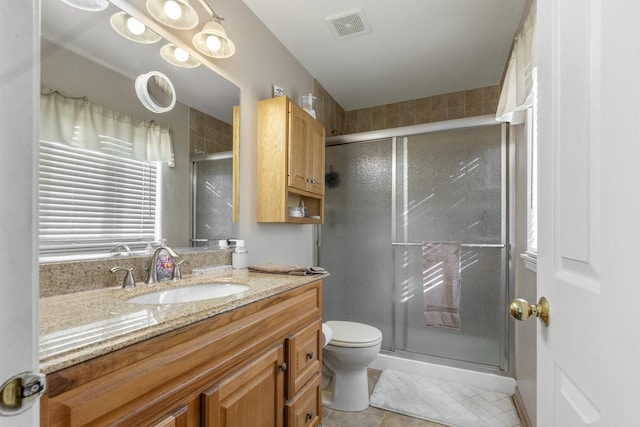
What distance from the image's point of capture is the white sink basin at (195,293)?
3.70 feet

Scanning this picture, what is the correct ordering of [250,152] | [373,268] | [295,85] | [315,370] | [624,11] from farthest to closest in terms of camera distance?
1. [373,268]
2. [295,85]
3. [250,152]
4. [315,370]
5. [624,11]

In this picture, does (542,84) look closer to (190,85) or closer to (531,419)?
(190,85)

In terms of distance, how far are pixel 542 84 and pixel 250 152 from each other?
1464 mm

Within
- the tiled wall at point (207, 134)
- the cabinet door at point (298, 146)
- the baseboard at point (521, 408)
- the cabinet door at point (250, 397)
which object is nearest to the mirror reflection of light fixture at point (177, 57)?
the tiled wall at point (207, 134)

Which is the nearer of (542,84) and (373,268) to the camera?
(542,84)

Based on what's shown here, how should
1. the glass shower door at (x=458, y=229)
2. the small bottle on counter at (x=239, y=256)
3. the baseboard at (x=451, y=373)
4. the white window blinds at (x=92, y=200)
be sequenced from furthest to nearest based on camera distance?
the glass shower door at (x=458, y=229)
the baseboard at (x=451, y=373)
the small bottle on counter at (x=239, y=256)
the white window blinds at (x=92, y=200)

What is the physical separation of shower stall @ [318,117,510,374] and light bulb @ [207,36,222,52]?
143 cm

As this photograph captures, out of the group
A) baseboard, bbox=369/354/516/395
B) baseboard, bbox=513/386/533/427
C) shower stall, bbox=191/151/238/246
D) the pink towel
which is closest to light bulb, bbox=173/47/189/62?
shower stall, bbox=191/151/238/246

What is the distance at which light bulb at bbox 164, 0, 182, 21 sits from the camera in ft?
4.20

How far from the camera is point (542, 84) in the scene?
701 millimetres

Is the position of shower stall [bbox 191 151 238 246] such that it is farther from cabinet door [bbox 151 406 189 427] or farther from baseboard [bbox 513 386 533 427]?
baseboard [bbox 513 386 533 427]

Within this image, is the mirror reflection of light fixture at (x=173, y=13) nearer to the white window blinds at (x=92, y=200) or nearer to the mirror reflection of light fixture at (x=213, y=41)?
the mirror reflection of light fixture at (x=213, y=41)

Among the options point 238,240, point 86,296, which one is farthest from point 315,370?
point 86,296

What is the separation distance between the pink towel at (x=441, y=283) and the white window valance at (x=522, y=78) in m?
0.99
